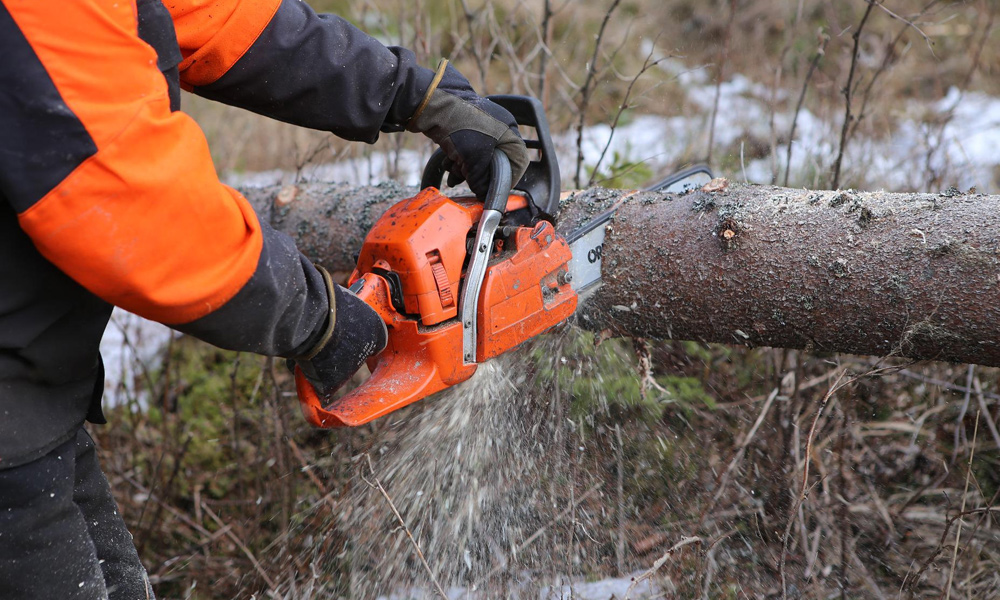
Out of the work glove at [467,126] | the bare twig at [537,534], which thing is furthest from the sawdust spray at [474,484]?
the work glove at [467,126]

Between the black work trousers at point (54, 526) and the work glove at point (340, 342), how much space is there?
54cm

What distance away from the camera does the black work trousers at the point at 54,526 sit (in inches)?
55.2

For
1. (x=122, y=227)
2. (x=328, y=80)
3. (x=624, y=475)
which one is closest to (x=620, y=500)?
(x=624, y=475)

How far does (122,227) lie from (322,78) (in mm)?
885

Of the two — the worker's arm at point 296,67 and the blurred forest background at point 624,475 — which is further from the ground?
the worker's arm at point 296,67

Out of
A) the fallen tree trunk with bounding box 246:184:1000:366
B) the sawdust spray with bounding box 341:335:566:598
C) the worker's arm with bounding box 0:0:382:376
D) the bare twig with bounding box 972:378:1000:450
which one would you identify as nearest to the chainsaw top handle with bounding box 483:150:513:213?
the fallen tree trunk with bounding box 246:184:1000:366

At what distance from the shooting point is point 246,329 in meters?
1.46

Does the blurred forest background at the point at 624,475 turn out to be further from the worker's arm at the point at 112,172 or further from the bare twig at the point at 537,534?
the worker's arm at the point at 112,172

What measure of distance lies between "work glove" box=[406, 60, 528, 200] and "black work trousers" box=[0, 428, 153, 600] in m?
1.22

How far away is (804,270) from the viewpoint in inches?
79.6

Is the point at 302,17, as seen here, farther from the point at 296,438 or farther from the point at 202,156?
the point at 296,438

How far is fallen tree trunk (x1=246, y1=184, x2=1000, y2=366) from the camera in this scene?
1869 mm

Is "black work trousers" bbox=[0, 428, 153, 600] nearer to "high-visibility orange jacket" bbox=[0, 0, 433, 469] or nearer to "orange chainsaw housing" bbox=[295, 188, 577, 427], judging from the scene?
"high-visibility orange jacket" bbox=[0, 0, 433, 469]

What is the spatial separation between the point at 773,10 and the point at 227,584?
6.82 meters
